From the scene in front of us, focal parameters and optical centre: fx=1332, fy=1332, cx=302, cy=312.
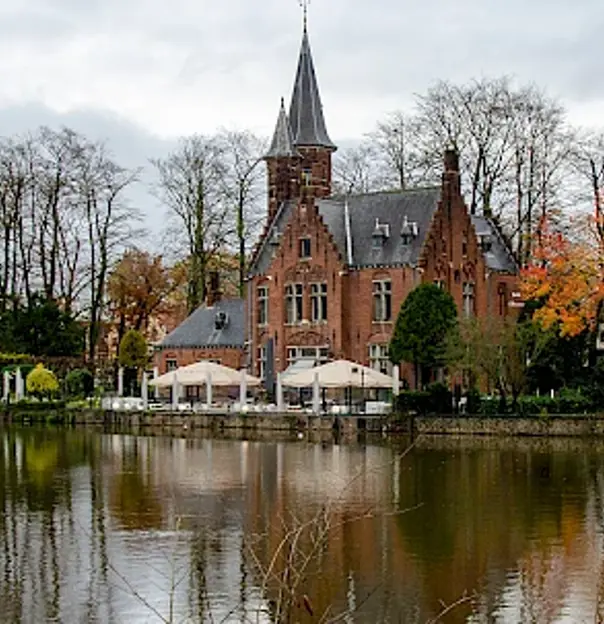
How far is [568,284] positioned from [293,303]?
13481 millimetres

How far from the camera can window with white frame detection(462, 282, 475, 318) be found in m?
47.8

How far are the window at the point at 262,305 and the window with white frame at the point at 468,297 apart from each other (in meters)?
7.31

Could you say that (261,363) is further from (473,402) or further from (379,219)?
(473,402)

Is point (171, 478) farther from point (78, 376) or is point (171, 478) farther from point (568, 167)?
point (568, 167)

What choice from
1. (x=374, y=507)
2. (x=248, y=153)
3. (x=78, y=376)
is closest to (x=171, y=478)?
(x=374, y=507)

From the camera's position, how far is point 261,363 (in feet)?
162

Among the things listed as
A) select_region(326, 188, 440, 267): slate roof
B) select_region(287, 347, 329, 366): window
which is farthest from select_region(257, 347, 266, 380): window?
select_region(326, 188, 440, 267): slate roof

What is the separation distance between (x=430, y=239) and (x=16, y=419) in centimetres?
1577

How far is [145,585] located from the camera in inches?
545

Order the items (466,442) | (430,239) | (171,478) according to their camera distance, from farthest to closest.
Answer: (430,239), (466,442), (171,478)

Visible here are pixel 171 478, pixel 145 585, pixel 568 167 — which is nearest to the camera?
pixel 145 585

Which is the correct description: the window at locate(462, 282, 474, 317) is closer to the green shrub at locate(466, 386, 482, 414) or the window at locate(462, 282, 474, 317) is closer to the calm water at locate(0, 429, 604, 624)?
the green shrub at locate(466, 386, 482, 414)

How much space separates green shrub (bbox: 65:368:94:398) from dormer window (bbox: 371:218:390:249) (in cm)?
1222

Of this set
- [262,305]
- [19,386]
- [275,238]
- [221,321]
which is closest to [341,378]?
[262,305]
